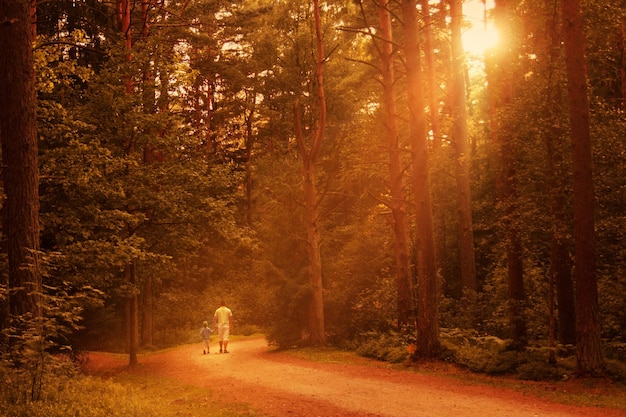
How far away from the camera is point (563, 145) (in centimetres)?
1368

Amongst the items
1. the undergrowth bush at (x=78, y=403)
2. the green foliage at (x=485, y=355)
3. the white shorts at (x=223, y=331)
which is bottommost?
the white shorts at (x=223, y=331)

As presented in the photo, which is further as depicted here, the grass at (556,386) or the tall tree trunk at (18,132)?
the tall tree trunk at (18,132)

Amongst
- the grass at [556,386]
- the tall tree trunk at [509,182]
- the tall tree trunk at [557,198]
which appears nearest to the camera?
the grass at [556,386]

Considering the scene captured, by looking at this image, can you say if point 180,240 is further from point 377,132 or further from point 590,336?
point 590,336

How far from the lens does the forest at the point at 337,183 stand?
1230cm

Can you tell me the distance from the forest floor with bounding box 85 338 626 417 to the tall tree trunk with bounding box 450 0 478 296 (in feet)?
21.2

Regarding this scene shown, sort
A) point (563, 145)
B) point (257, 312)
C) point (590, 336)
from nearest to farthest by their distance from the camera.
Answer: point (590, 336), point (563, 145), point (257, 312)

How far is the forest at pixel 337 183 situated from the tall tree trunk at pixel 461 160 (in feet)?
0.28

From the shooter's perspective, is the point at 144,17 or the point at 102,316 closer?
the point at 144,17

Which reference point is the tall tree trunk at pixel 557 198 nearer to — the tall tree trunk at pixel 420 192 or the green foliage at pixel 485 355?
the green foliage at pixel 485 355

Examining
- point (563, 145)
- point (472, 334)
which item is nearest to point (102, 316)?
point (472, 334)

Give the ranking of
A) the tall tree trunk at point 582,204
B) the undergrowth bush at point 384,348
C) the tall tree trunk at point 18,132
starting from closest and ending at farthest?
1. the tall tree trunk at point 18,132
2. the tall tree trunk at point 582,204
3. the undergrowth bush at point 384,348

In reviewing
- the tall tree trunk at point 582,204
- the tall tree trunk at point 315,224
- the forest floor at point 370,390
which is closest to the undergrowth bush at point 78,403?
the forest floor at point 370,390

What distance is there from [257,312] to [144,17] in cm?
1988
